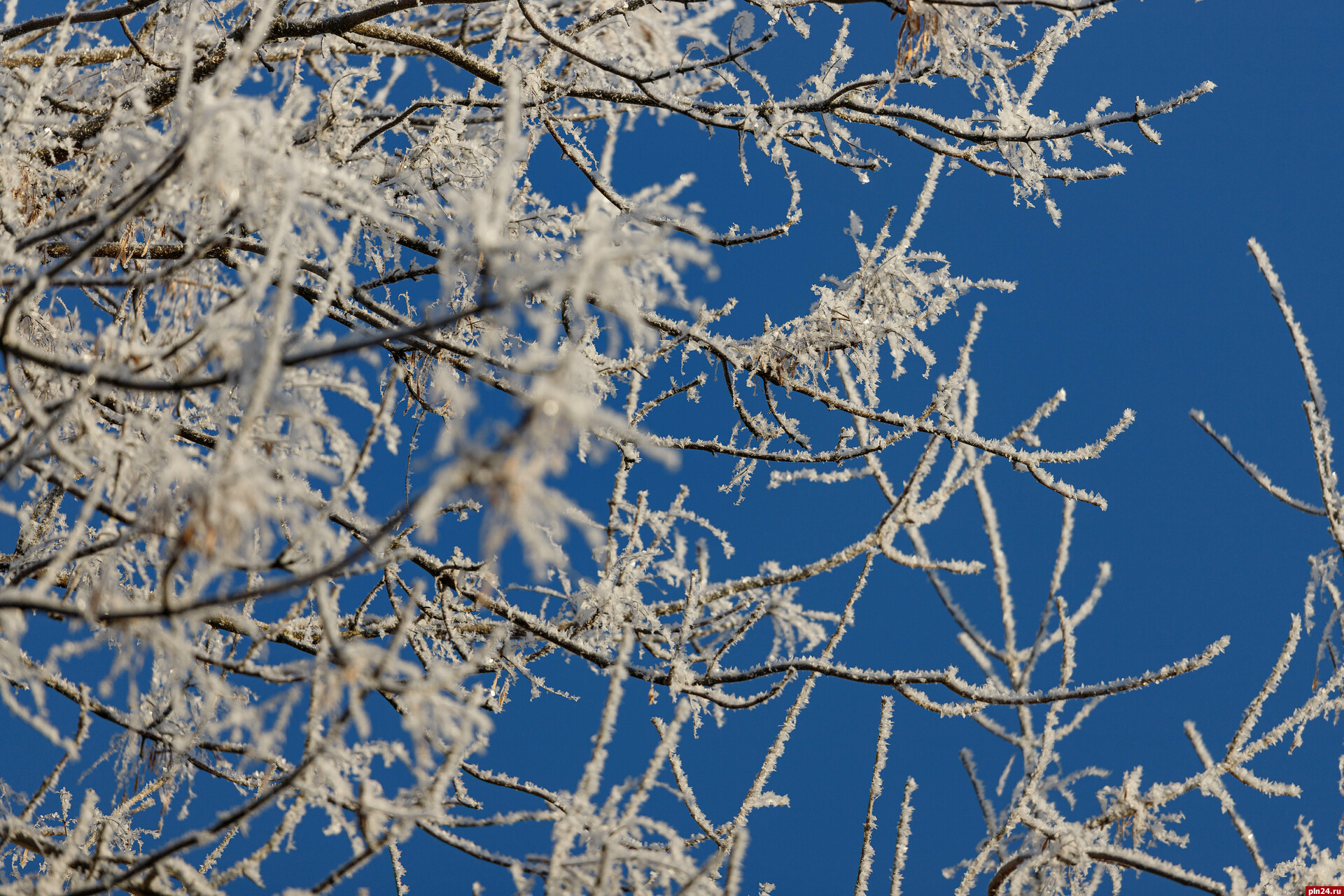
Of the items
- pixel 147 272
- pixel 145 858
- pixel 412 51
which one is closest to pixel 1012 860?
pixel 145 858

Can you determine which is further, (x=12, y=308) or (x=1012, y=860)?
(x=1012, y=860)

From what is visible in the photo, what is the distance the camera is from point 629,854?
1.45m

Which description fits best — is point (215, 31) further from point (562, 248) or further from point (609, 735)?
point (609, 735)

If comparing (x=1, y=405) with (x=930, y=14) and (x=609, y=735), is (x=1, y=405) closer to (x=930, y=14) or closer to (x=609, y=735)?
(x=609, y=735)

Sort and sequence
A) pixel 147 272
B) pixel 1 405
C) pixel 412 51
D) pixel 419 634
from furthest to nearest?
pixel 412 51 → pixel 419 634 → pixel 1 405 → pixel 147 272

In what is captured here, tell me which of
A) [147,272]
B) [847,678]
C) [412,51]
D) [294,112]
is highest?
[412,51]

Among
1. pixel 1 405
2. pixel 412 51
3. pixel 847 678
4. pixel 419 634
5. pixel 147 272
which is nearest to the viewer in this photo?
pixel 147 272

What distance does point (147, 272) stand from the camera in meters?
1.46

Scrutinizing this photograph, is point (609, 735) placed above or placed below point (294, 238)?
below

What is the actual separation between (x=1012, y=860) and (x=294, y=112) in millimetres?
1897

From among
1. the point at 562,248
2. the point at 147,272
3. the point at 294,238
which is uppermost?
the point at 562,248

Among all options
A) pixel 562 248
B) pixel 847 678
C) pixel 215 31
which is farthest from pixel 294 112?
pixel 215 31

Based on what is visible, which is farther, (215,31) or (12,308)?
(215,31)

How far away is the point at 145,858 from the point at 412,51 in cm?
269
